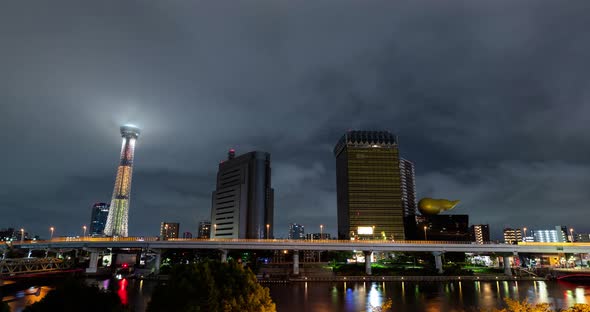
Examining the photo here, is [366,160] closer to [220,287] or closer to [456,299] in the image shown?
[456,299]

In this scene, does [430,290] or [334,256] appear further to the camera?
[334,256]

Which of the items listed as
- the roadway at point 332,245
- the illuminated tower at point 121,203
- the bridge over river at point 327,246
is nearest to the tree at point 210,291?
the bridge over river at point 327,246

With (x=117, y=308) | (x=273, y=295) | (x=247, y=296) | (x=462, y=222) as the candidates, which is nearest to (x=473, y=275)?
(x=273, y=295)

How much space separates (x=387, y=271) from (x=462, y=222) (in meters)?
84.3

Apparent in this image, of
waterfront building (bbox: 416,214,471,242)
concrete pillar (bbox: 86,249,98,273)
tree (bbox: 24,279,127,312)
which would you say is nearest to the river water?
tree (bbox: 24,279,127,312)

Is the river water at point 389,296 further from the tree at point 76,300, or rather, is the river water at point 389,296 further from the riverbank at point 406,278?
the tree at point 76,300

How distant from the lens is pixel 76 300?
1861cm

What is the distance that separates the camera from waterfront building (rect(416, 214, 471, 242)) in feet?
543

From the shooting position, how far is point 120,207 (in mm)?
186125

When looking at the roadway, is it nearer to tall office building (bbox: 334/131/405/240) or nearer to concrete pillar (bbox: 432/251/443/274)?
concrete pillar (bbox: 432/251/443/274)

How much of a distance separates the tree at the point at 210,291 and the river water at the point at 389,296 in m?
28.5

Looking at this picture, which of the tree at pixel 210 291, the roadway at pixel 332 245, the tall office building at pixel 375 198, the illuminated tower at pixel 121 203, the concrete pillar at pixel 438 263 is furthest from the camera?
the tall office building at pixel 375 198

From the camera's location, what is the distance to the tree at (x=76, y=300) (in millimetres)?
18000

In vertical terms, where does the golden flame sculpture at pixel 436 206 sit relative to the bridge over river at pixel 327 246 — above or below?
above
